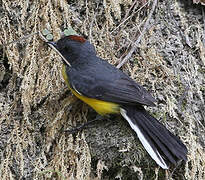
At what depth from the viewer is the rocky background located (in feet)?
12.7

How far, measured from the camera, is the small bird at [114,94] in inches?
150

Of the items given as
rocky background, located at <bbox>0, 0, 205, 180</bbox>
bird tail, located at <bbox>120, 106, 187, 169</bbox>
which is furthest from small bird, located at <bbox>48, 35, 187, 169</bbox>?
rocky background, located at <bbox>0, 0, 205, 180</bbox>

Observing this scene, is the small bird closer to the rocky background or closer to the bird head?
the bird head

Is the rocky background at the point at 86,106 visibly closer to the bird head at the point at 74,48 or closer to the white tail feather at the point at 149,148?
the white tail feather at the point at 149,148

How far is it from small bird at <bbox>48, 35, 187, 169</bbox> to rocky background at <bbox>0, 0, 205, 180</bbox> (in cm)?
13

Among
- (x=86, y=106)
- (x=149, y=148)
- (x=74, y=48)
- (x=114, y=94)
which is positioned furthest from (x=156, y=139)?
(x=74, y=48)

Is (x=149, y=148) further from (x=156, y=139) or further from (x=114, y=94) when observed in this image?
(x=114, y=94)

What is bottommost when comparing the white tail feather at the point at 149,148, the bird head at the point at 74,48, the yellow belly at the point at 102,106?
the white tail feather at the point at 149,148

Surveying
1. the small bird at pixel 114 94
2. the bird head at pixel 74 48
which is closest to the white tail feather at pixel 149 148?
the small bird at pixel 114 94

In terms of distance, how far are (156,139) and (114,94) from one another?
0.66 meters

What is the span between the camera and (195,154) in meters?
3.98

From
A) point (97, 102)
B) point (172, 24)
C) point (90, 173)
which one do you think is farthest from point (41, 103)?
point (172, 24)

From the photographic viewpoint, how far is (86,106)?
4371 mm

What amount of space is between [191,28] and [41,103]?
7.58ft
